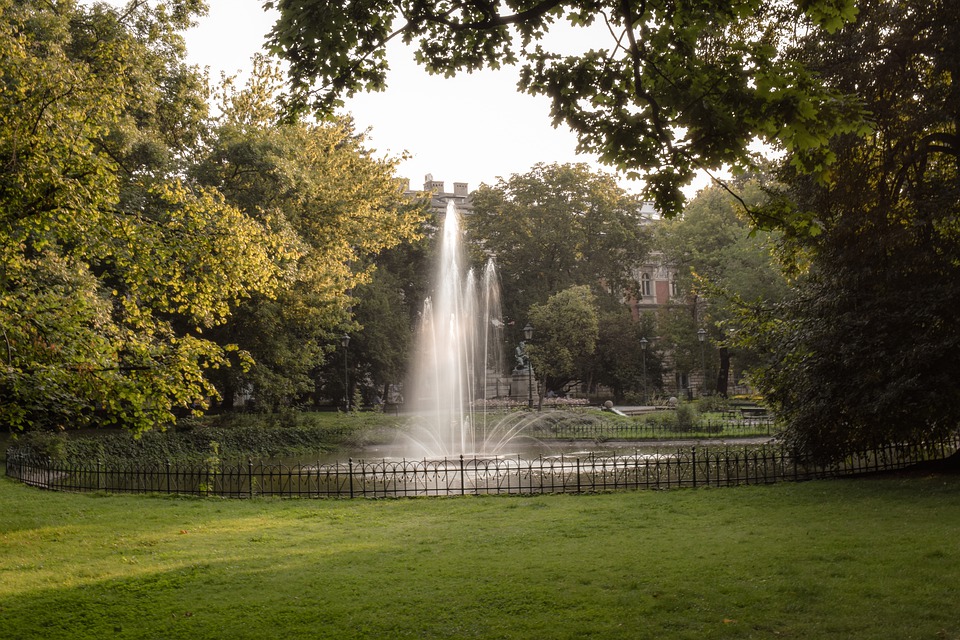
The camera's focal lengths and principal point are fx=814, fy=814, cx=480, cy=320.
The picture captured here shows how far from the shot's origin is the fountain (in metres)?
26.1

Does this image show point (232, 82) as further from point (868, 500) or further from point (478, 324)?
point (478, 324)

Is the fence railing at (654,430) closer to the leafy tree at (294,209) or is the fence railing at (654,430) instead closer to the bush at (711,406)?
the bush at (711,406)

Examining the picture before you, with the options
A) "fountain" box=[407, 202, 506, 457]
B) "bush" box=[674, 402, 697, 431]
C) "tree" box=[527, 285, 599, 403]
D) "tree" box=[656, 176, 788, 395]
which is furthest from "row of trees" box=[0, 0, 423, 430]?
"tree" box=[656, 176, 788, 395]

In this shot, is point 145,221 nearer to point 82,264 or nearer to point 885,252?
point 82,264

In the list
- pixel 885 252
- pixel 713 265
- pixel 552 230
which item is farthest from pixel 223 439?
pixel 713 265

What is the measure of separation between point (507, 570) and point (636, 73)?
15.8ft

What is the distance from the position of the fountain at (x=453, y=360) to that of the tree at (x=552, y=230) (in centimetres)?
195

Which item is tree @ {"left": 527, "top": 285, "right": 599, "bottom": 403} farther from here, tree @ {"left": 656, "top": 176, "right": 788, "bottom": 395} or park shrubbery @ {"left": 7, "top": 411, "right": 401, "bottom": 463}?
park shrubbery @ {"left": 7, "top": 411, "right": 401, "bottom": 463}

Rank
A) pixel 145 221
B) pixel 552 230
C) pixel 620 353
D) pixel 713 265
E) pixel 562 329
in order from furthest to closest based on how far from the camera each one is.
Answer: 1. pixel 620 353
2. pixel 552 230
3. pixel 713 265
4. pixel 562 329
5. pixel 145 221

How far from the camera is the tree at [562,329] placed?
44000 mm

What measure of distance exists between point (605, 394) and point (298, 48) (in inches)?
1992

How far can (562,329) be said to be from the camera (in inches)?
1748

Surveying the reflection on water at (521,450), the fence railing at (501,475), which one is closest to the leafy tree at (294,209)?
the reflection on water at (521,450)

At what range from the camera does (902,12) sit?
44.7ft
